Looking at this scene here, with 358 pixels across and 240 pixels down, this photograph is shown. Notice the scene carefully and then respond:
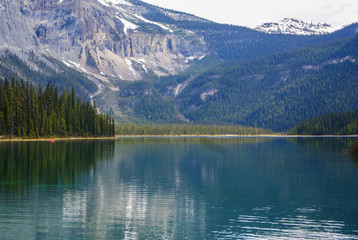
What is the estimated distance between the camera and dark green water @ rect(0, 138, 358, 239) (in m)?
39.7

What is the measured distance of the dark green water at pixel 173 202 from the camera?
39.7m

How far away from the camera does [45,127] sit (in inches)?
6919

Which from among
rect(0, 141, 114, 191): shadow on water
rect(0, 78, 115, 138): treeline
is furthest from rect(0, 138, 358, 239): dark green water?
rect(0, 78, 115, 138): treeline

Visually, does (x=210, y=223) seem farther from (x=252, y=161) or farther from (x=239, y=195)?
(x=252, y=161)

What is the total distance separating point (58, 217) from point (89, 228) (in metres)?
4.83

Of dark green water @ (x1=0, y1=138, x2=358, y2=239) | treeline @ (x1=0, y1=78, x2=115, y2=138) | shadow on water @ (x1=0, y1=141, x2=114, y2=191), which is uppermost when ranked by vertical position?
treeline @ (x1=0, y1=78, x2=115, y2=138)

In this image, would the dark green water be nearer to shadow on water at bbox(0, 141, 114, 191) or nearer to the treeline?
shadow on water at bbox(0, 141, 114, 191)

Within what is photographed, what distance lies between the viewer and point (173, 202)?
51531 millimetres

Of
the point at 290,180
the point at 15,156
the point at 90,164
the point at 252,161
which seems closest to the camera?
the point at 290,180

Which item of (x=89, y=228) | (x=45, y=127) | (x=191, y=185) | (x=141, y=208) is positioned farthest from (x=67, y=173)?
(x=45, y=127)

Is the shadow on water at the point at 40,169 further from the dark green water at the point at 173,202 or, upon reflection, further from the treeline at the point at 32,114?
the treeline at the point at 32,114

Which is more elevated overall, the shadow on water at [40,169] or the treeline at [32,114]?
the treeline at [32,114]

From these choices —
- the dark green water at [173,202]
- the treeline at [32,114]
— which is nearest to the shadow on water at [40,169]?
the dark green water at [173,202]

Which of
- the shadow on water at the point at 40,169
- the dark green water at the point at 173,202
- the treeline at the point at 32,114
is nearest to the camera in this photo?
the dark green water at the point at 173,202
